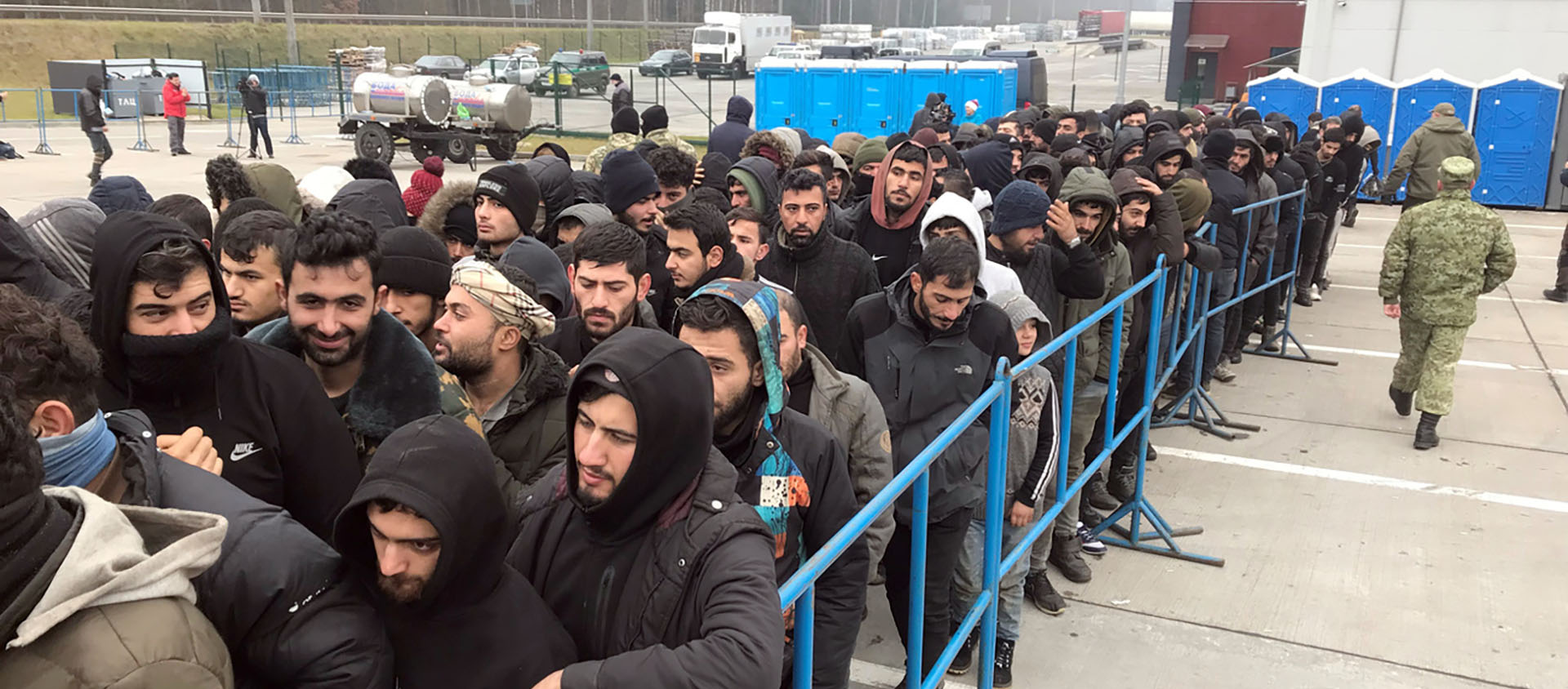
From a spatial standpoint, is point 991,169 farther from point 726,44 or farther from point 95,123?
point 726,44

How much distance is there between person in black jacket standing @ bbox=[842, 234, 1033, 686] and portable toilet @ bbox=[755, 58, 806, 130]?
19921mm

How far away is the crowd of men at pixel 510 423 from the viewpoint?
5.50ft

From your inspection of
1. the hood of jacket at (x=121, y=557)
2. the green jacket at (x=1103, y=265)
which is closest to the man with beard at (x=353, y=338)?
the hood of jacket at (x=121, y=557)

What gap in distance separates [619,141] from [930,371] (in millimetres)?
5222

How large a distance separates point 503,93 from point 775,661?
21.9 meters

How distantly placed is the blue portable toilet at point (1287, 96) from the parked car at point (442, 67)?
23598 millimetres

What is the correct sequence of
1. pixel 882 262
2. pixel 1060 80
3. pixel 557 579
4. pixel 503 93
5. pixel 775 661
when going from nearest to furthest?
pixel 775 661 → pixel 557 579 → pixel 882 262 → pixel 503 93 → pixel 1060 80

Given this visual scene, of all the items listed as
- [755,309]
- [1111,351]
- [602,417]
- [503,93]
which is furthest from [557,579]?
[503,93]

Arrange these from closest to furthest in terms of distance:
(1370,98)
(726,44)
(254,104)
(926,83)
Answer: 1. (1370,98)
2. (254,104)
3. (926,83)
4. (726,44)

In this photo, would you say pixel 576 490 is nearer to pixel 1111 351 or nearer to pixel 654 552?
pixel 654 552

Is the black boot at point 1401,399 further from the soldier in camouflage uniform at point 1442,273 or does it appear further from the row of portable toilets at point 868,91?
the row of portable toilets at point 868,91

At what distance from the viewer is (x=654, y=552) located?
200 centimetres

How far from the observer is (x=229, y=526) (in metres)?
1.75

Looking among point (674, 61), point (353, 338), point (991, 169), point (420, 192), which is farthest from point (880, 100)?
point (674, 61)
